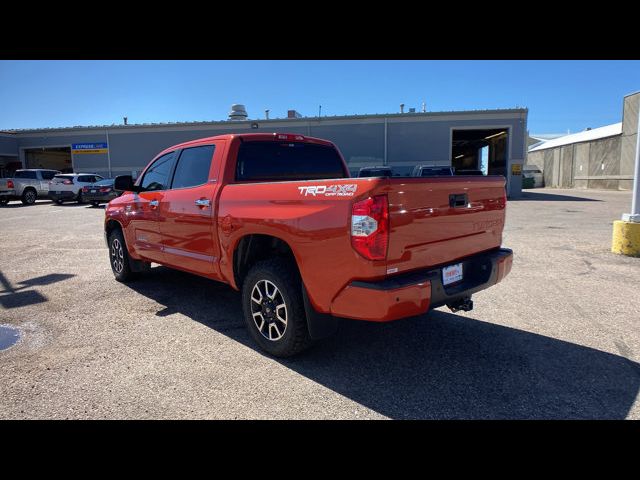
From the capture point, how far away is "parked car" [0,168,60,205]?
2295 cm

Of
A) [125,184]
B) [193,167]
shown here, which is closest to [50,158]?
[125,184]

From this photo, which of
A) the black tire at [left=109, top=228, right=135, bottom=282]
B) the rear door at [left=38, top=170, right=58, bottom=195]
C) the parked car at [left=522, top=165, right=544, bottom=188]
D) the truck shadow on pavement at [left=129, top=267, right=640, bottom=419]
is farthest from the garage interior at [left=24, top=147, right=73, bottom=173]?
the parked car at [left=522, top=165, right=544, bottom=188]

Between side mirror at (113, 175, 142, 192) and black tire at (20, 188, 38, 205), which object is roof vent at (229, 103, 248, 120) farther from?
side mirror at (113, 175, 142, 192)

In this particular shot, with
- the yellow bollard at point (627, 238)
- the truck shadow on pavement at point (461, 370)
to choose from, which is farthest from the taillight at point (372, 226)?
the yellow bollard at point (627, 238)

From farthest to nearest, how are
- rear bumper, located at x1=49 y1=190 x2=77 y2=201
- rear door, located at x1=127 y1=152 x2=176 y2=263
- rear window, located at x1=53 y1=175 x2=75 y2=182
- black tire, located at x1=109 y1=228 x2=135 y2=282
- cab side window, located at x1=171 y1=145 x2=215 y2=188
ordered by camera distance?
rear window, located at x1=53 y1=175 x2=75 y2=182 < rear bumper, located at x1=49 y1=190 x2=77 y2=201 < black tire, located at x1=109 y1=228 x2=135 y2=282 < rear door, located at x1=127 y1=152 x2=176 y2=263 < cab side window, located at x1=171 y1=145 x2=215 y2=188

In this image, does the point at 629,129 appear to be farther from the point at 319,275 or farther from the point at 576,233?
the point at 319,275

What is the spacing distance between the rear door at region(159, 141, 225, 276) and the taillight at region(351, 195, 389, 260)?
179 centimetres

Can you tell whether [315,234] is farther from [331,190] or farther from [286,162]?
[286,162]

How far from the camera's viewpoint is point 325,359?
11.6 ft

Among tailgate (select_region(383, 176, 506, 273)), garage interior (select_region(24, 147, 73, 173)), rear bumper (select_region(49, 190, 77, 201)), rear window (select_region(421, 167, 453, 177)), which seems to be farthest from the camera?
garage interior (select_region(24, 147, 73, 173))

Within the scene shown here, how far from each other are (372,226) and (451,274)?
36.3 inches

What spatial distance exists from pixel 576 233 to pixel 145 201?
10339 mm

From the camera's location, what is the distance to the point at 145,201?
5215mm
